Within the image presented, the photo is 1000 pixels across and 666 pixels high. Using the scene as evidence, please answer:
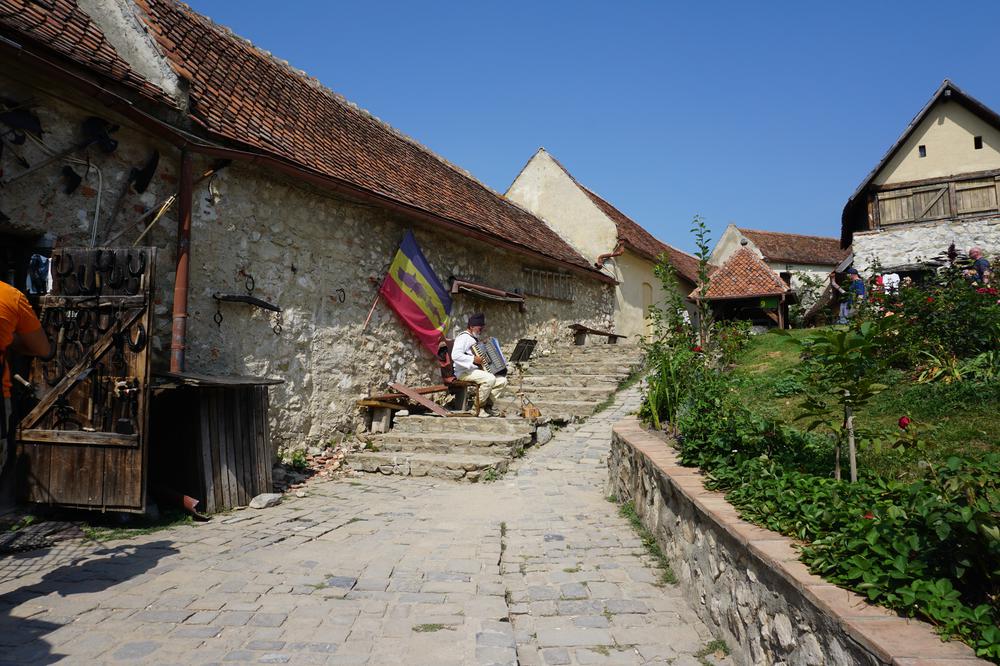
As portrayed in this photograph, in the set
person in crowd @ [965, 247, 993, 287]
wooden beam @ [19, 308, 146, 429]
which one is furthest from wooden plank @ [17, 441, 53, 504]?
person in crowd @ [965, 247, 993, 287]

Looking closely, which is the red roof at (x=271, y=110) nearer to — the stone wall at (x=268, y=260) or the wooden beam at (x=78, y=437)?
the stone wall at (x=268, y=260)

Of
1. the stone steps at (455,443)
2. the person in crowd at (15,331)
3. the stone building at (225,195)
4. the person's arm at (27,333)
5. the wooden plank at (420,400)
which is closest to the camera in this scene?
the person in crowd at (15,331)

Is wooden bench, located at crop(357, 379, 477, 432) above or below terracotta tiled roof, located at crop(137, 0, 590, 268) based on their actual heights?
below

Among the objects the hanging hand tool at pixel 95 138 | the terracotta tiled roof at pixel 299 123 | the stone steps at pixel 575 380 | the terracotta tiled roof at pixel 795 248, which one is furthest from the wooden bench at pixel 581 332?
the terracotta tiled roof at pixel 795 248

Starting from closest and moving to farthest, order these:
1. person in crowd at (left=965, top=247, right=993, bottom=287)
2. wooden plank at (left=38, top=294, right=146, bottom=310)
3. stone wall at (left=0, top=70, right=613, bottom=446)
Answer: wooden plank at (left=38, top=294, right=146, bottom=310) → stone wall at (left=0, top=70, right=613, bottom=446) → person in crowd at (left=965, top=247, right=993, bottom=287)

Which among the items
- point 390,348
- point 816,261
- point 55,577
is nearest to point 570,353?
point 390,348

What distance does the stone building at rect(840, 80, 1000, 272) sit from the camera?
53.8ft

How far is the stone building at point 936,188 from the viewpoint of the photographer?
16406 millimetres

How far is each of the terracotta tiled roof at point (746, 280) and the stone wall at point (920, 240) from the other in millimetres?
3822

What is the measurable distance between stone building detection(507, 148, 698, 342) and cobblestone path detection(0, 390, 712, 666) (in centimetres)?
1400

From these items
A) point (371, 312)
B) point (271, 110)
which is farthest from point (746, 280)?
point (271, 110)

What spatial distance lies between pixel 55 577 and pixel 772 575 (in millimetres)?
4184

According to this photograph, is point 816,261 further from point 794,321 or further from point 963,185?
point 963,185

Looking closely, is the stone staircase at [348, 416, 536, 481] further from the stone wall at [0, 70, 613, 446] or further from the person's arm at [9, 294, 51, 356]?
the person's arm at [9, 294, 51, 356]
